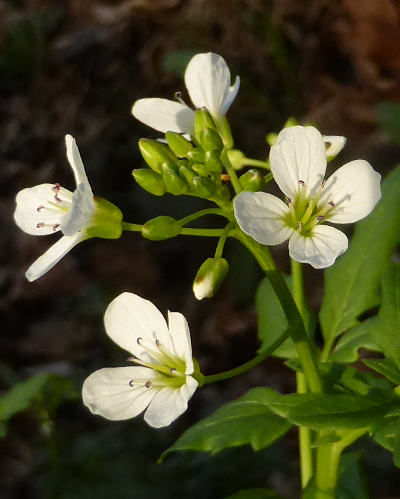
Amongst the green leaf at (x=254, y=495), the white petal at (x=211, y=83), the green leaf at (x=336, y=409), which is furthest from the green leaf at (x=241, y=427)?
the white petal at (x=211, y=83)

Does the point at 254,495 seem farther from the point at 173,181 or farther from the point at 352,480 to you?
the point at 173,181

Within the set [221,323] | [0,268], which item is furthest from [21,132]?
[221,323]

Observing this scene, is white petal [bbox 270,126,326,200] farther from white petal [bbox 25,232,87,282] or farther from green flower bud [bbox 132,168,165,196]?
white petal [bbox 25,232,87,282]

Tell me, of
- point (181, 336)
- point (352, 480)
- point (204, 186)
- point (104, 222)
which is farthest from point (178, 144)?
point (352, 480)

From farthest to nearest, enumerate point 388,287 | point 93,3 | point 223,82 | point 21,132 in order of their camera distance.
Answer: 1. point 93,3
2. point 21,132
3. point 223,82
4. point 388,287

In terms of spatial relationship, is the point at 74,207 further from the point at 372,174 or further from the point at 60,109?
the point at 60,109

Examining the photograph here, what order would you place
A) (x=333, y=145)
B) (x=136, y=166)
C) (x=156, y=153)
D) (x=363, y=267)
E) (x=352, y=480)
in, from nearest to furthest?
1. (x=156, y=153)
2. (x=333, y=145)
3. (x=363, y=267)
4. (x=352, y=480)
5. (x=136, y=166)
